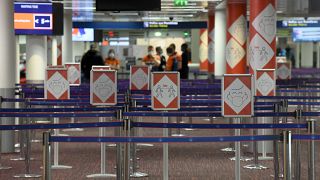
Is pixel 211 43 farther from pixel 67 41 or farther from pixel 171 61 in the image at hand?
pixel 171 61

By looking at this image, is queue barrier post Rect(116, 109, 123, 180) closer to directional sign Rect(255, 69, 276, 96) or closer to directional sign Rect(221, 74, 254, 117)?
directional sign Rect(221, 74, 254, 117)

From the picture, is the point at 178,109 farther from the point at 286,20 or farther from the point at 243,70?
the point at 286,20

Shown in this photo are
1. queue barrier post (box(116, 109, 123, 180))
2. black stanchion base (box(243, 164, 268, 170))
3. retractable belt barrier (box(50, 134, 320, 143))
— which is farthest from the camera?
black stanchion base (box(243, 164, 268, 170))

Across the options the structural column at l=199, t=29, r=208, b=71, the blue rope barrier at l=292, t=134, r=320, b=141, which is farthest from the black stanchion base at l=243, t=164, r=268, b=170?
the structural column at l=199, t=29, r=208, b=71

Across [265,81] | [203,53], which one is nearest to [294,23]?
[203,53]

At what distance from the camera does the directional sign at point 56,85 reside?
16.1 meters

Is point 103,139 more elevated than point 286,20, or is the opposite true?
point 286,20

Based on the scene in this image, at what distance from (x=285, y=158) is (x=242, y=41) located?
54.9 feet

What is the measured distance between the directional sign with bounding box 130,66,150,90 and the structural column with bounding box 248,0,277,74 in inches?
107

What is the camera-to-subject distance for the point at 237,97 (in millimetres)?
12891

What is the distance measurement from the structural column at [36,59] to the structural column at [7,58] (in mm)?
8562

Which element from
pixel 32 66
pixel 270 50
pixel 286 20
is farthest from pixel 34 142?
pixel 286 20

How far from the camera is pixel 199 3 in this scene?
28.0 metres

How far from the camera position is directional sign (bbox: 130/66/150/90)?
20.0 metres
